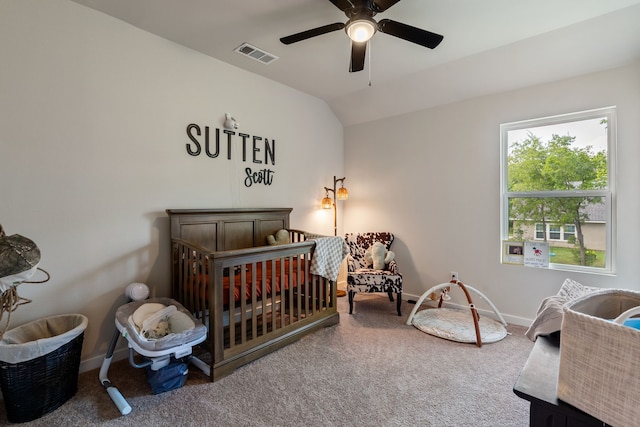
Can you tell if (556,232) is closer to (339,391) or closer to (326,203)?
(326,203)

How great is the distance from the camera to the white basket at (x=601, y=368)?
27.8 inches

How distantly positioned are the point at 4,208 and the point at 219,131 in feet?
5.63

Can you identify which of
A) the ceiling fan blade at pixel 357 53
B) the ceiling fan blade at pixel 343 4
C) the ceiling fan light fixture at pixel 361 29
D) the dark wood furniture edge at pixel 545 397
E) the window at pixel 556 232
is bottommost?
the dark wood furniture edge at pixel 545 397

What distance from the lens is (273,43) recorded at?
2717 mm

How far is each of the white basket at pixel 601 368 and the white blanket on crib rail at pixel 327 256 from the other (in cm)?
217

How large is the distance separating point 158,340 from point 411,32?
2.57 meters

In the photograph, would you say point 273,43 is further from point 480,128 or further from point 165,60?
point 480,128

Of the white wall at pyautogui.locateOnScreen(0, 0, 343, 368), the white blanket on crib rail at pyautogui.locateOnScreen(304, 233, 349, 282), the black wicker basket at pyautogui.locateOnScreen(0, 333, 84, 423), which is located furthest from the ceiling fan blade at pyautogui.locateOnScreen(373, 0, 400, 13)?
the black wicker basket at pyautogui.locateOnScreen(0, 333, 84, 423)

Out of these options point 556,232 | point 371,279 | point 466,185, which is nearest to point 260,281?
point 371,279

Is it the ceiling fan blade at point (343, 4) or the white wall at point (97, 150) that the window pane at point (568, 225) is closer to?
the ceiling fan blade at point (343, 4)

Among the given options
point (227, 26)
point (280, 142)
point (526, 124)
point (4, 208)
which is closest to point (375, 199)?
point (280, 142)

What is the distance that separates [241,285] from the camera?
93.1 inches

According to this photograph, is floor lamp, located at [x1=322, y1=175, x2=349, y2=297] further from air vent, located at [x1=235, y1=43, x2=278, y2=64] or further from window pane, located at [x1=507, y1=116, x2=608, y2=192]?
window pane, located at [x1=507, y1=116, x2=608, y2=192]

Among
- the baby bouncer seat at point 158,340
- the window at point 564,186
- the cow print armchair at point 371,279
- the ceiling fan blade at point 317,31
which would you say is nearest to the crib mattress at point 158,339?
the baby bouncer seat at point 158,340
